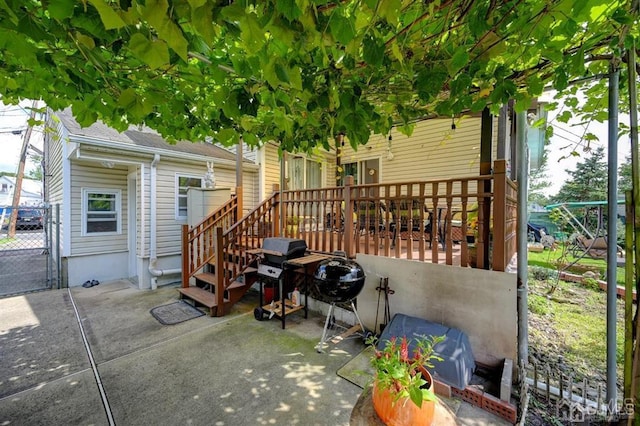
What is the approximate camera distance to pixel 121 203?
7.04 m

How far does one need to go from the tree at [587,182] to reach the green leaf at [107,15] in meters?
27.3

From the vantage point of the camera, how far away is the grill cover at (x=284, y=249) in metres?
4.11

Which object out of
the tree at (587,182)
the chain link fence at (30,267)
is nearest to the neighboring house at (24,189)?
the chain link fence at (30,267)

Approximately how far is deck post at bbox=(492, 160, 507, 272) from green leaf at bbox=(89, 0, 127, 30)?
3213 mm

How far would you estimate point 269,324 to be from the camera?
4168 mm

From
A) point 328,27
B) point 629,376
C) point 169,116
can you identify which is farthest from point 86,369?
point 629,376

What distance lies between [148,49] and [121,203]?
7489 mm

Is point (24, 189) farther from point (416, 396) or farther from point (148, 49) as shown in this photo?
point (416, 396)

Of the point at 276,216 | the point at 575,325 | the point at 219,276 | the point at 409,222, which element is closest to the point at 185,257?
the point at 219,276

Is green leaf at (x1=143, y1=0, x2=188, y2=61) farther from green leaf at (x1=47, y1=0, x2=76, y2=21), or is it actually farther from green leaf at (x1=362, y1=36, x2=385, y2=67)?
green leaf at (x1=362, y1=36, x2=385, y2=67)

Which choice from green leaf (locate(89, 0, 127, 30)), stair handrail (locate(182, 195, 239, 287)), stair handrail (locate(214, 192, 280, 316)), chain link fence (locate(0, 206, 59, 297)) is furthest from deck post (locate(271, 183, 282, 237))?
chain link fence (locate(0, 206, 59, 297))

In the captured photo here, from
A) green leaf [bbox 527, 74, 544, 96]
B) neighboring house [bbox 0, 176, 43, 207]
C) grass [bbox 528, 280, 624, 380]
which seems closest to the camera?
green leaf [bbox 527, 74, 544, 96]

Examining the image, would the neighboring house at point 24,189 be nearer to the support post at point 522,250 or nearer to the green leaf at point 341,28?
the green leaf at point 341,28

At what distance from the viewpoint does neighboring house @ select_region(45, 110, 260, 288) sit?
604cm
